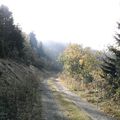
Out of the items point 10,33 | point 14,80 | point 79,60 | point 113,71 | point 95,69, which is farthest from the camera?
point 79,60

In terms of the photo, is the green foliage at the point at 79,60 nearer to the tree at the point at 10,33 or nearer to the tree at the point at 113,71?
the tree at the point at 10,33

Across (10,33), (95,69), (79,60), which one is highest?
(10,33)

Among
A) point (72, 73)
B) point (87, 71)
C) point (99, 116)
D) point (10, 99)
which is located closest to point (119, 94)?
point (99, 116)

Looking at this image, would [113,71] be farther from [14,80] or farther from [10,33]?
[10,33]

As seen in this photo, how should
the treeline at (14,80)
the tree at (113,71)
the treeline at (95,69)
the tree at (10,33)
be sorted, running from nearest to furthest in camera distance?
1. the treeline at (14,80)
2. the tree at (113,71)
3. the treeline at (95,69)
4. the tree at (10,33)

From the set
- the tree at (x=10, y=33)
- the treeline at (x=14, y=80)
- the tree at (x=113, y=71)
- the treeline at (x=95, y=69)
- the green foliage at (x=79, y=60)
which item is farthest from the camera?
the green foliage at (x=79, y=60)

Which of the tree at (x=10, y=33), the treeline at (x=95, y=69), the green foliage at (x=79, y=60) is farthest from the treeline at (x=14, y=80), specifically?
the green foliage at (x=79, y=60)

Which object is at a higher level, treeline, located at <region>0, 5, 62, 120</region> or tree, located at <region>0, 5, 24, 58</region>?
tree, located at <region>0, 5, 24, 58</region>

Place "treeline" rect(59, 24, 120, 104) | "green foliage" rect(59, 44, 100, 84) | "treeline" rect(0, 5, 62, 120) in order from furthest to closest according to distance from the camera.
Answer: "green foliage" rect(59, 44, 100, 84) → "treeline" rect(59, 24, 120, 104) → "treeline" rect(0, 5, 62, 120)

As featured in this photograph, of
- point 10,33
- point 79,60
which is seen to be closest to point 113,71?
point 10,33

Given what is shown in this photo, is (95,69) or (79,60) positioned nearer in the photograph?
(95,69)

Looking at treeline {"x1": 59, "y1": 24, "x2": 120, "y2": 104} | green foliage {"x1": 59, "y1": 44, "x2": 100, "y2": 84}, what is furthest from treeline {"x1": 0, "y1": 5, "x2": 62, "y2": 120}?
green foliage {"x1": 59, "y1": 44, "x2": 100, "y2": 84}

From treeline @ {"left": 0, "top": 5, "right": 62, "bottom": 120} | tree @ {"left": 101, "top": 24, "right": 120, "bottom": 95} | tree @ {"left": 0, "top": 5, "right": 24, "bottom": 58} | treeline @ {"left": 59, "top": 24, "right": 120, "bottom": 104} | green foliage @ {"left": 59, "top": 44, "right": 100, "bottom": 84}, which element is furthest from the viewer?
green foliage @ {"left": 59, "top": 44, "right": 100, "bottom": 84}

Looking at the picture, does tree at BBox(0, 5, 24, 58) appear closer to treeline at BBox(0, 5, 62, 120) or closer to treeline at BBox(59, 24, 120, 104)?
treeline at BBox(0, 5, 62, 120)
